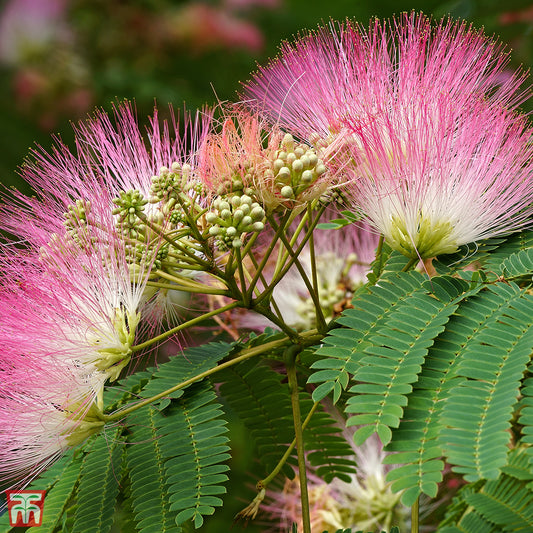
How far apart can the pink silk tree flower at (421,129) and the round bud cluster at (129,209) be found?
1.75ft

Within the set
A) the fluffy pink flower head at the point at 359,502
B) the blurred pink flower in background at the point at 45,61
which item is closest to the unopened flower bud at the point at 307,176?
the fluffy pink flower head at the point at 359,502

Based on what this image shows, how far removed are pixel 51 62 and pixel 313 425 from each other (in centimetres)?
429

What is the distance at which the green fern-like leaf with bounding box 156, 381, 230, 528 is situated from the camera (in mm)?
1694

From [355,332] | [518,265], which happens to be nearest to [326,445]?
[355,332]

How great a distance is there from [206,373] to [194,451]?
21 centimetres

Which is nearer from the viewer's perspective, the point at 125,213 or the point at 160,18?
the point at 125,213

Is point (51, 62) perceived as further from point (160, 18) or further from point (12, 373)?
point (12, 373)

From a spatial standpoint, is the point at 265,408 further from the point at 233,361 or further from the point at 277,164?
the point at 277,164

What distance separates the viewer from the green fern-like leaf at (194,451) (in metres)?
1.69


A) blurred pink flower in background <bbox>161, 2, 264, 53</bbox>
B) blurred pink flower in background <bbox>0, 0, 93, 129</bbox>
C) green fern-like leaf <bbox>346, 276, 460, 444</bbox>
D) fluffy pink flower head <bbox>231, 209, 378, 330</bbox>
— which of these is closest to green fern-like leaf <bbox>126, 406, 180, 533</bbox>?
green fern-like leaf <bbox>346, 276, 460, 444</bbox>

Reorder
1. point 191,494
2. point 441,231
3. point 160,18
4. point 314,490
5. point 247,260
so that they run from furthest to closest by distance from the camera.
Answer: point 160,18 < point 314,490 < point 247,260 < point 441,231 < point 191,494

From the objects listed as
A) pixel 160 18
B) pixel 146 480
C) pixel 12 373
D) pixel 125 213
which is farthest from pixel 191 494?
pixel 160 18

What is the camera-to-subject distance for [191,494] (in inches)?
67.4

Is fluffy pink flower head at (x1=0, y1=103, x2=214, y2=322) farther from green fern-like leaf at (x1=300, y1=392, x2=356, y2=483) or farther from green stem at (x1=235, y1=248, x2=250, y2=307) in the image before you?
green fern-like leaf at (x1=300, y1=392, x2=356, y2=483)
